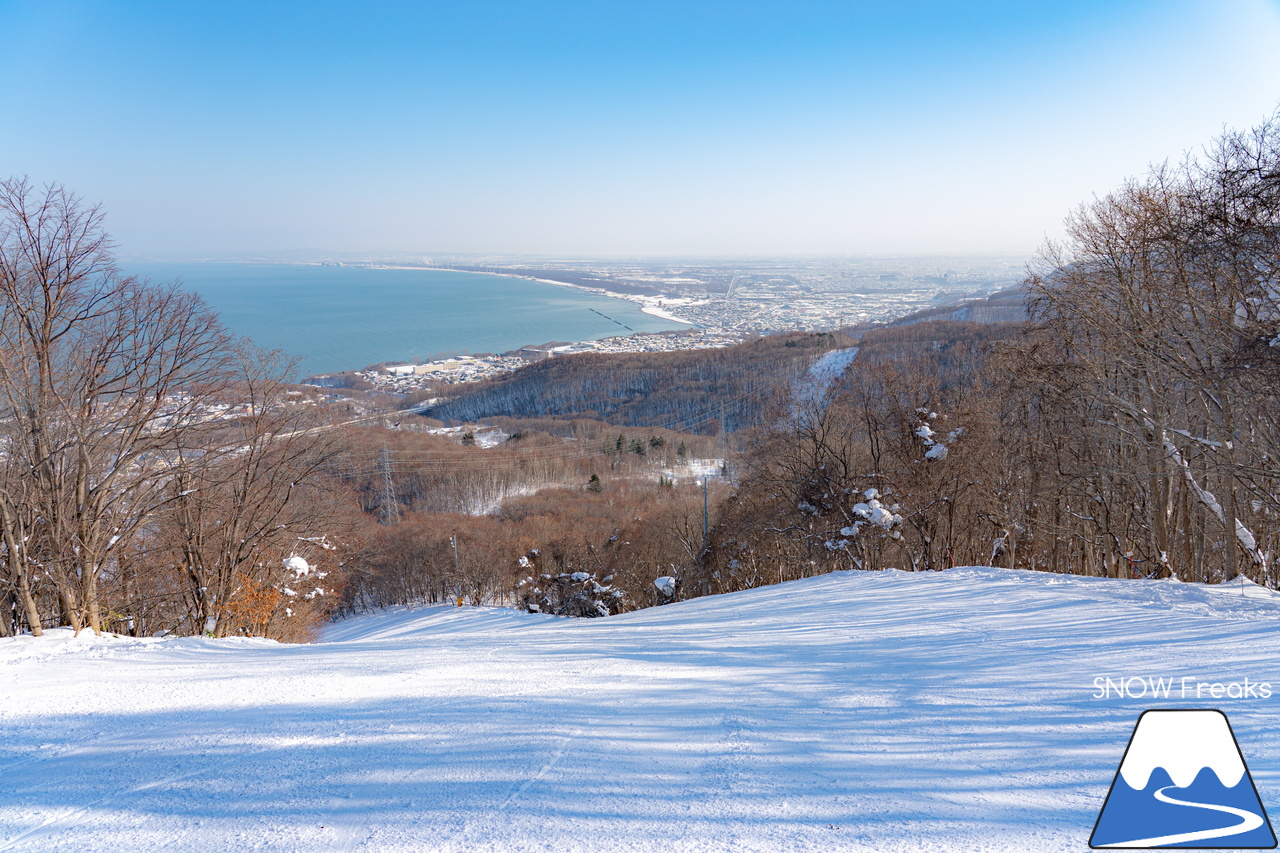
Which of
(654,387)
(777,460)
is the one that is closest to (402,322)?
(654,387)

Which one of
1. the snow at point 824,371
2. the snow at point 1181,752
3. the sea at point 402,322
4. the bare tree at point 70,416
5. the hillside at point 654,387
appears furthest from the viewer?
the sea at point 402,322

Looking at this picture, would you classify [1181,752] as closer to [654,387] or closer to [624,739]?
[624,739]

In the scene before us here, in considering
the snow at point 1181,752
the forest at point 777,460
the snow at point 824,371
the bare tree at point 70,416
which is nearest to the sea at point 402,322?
the snow at point 824,371

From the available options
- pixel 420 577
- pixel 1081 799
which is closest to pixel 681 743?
pixel 1081 799

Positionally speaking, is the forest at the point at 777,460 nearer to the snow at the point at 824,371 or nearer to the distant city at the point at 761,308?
the snow at the point at 824,371

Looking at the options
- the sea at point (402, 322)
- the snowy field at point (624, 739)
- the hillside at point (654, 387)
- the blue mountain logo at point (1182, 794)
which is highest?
the sea at point (402, 322)

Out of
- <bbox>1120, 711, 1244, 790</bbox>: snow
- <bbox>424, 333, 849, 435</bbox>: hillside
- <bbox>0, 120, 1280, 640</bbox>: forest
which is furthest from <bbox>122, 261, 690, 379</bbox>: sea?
<bbox>1120, 711, 1244, 790</bbox>: snow

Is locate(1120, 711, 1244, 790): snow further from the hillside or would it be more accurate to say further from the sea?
the sea
